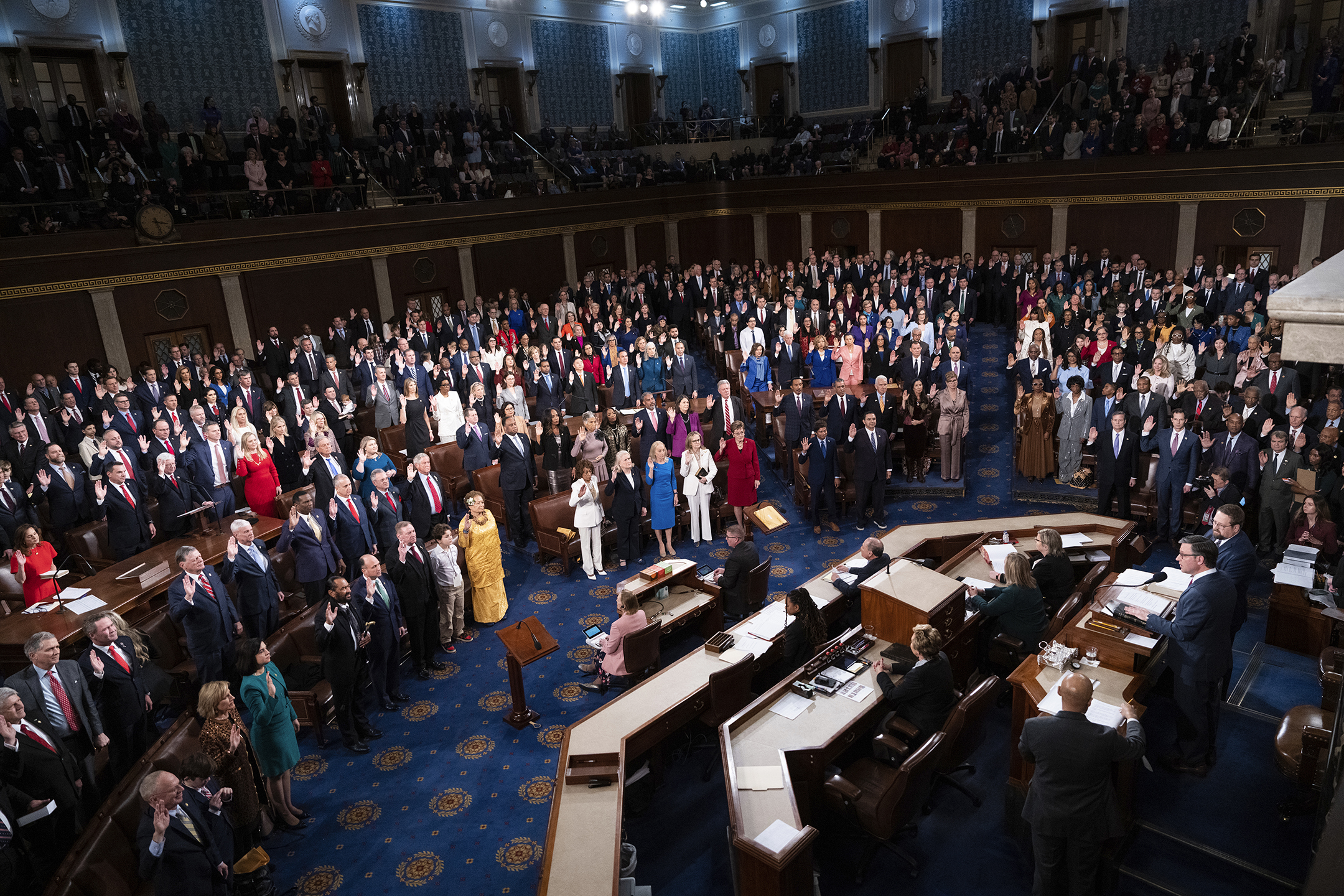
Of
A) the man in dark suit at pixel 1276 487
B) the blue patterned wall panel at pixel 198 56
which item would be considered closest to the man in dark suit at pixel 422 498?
the man in dark suit at pixel 1276 487

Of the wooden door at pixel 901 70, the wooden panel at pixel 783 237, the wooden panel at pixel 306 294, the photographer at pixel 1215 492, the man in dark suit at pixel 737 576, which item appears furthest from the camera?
the wooden door at pixel 901 70

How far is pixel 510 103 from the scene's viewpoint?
2508cm

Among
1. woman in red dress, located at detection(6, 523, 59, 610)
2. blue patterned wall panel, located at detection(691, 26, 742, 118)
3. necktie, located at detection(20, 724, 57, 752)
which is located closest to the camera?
necktie, located at detection(20, 724, 57, 752)

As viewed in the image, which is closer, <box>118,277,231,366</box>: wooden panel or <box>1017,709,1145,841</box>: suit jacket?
<box>1017,709,1145,841</box>: suit jacket

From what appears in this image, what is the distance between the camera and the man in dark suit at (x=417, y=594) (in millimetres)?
7559

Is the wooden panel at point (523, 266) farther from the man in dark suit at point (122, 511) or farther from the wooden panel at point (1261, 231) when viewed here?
the wooden panel at point (1261, 231)

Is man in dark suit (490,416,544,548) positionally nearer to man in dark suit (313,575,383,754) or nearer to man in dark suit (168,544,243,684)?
man in dark suit (313,575,383,754)

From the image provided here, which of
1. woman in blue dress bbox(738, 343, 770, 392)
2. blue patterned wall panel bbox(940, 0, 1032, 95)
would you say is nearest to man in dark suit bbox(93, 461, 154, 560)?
woman in blue dress bbox(738, 343, 770, 392)

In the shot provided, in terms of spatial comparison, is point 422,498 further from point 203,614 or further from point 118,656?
point 118,656

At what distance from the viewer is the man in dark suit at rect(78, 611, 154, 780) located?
5.93m

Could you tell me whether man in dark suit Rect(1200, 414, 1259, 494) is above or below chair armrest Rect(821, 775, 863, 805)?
above


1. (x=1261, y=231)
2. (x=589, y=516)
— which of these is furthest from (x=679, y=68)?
(x=589, y=516)

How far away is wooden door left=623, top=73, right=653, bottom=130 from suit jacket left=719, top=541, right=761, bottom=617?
74.9 ft

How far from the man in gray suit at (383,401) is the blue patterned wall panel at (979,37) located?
1937cm
